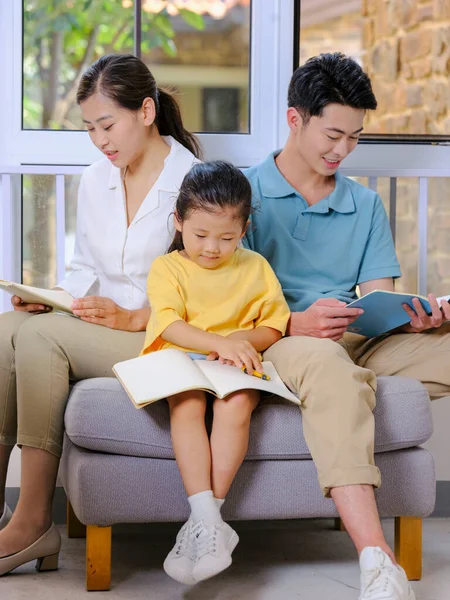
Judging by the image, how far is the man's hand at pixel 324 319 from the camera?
5.94 ft

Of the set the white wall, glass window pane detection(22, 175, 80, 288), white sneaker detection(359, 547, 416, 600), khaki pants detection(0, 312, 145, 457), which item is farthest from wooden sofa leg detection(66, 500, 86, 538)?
the white wall

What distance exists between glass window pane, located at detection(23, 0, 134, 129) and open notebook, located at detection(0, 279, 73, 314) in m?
0.72

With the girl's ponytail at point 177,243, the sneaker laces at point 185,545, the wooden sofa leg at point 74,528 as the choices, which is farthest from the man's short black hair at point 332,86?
the wooden sofa leg at point 74,528

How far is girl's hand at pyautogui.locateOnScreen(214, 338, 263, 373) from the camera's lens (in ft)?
5.53

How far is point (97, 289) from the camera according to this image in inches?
81.6

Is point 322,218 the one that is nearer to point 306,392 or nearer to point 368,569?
point 306,392

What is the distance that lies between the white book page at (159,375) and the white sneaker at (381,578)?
0.39 m

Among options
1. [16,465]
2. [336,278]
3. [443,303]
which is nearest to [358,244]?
[336,278]

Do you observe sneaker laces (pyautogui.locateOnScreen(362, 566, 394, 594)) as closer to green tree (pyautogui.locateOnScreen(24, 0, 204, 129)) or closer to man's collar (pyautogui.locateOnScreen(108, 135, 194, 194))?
man's collar (pyautogui.locateOnScreen(108, 135, 194, 194))

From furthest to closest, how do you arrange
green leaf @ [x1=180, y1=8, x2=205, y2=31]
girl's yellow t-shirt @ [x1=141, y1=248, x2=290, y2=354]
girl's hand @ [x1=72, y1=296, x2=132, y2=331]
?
green leaf @ [x1=180, y1=8, x2=205, y2=31] → girl's hand @ [x1=72, y1=296, x2=132, y2=331] → girl's yellow t-shirt @ [x1=141, y1=248, x2=290, y2=354]

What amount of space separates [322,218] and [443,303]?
38 centimetres

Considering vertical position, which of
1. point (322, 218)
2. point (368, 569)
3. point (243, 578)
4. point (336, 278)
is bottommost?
point (243, 578)

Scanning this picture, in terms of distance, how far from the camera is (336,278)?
207 cm

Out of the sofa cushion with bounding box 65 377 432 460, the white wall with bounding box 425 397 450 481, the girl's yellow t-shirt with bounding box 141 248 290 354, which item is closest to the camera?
the sofa cushion with bounding box 65 377 432 460
